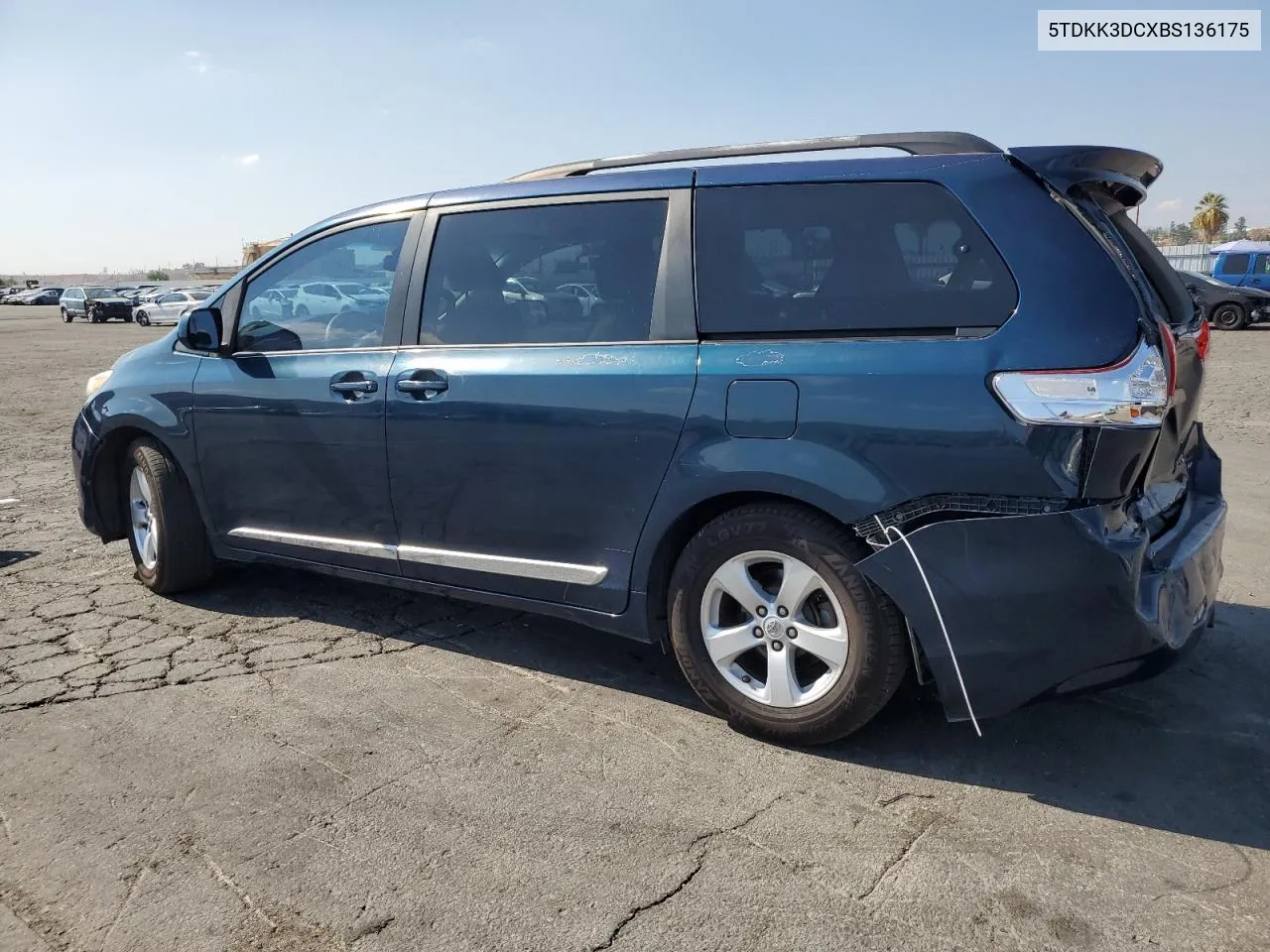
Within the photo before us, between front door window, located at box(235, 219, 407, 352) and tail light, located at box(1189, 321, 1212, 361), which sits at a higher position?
front door window, located at box(235, 219, 407, 352)

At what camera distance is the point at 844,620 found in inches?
128

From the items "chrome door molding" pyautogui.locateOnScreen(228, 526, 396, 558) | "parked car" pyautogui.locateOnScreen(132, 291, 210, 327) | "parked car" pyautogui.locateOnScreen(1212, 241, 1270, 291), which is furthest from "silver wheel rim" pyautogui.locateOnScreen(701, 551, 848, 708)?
"parked car" pyautogui.locateOnScreen(132, 291, 210, 327)

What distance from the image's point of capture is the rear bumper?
2943 millimetres

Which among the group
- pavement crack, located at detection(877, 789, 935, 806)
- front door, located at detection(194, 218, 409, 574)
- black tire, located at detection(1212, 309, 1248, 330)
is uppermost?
front door, located at detection(194, 218, 409, 574)

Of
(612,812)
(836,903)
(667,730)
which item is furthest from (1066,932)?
(667,730)

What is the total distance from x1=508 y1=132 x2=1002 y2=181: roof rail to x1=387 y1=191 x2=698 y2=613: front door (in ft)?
0.98

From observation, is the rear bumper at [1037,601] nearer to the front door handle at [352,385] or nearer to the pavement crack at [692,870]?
the pavement crack at [692,870]

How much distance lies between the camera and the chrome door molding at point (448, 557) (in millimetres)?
3785

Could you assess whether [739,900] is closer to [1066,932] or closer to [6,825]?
[1066,932]

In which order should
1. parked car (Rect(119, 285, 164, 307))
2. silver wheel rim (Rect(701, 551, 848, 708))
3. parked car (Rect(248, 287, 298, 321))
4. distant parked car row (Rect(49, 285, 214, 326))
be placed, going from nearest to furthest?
1. silver wheel rim (Rect(701, 551, 848, 708))
2. parked car (Rect(248, 287, 298, 321))
3. distant parked car row (Rect(49, 285, 214, 326))
4. parked car (Rect(119, 285, 164, 307))

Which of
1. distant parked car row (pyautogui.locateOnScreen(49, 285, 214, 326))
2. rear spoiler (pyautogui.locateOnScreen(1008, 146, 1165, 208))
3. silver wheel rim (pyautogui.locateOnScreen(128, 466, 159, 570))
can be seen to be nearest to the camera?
rear spoiler (pyautogui.locateOnScreen(1008, 146, 1165, 208))

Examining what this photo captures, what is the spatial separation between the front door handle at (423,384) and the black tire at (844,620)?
1178 millimetres

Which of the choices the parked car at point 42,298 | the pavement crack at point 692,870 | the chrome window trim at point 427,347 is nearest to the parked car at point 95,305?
the parked car at point 42,298

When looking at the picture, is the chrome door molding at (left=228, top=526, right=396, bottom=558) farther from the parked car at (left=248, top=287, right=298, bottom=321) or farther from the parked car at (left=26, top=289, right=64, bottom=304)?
the parked car at (left=26, top=289, right=64, bottom=304)
